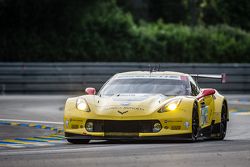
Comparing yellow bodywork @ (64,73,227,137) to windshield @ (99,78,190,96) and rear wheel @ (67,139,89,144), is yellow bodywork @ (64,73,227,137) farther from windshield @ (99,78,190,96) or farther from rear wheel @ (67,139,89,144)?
windshield @ (99,78,190,96)

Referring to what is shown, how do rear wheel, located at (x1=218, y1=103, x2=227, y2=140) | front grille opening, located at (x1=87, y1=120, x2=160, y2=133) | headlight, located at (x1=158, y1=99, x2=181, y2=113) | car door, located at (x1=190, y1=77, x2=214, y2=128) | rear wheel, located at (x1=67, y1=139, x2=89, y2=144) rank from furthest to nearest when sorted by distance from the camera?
rear wheel, located at (x1=218, y1=103, x2=227, y2=140) → car door, located at (x1=190, y1=77, x2=214, y2=128) → rear wheel, located at (x1=67, y1=139, x2=89, y2=144) → headlight, located at (x1=158, y1=99, x2=181, y2=113) → front grille opening, located at (x1=87, y1=120, x2=160, y2=133)

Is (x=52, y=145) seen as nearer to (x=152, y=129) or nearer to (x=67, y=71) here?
(x=152, y=129)

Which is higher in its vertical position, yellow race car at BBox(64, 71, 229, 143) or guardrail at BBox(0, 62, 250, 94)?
yellow race car at BBox(64, 71, 229, 143)

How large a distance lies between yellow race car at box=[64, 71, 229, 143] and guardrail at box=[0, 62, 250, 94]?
1719cm

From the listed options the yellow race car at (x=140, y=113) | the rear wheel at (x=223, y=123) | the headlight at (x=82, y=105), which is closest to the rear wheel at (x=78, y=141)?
the yellow race car at (x=140, y=113)

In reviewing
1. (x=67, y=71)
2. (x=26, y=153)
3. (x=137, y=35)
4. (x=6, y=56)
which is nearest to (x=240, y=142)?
(x=26, y=153)

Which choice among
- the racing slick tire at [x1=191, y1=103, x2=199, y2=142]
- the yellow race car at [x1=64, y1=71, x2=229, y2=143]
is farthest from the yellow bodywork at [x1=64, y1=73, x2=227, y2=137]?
the racing slick tire at [x1=191, y1=103, x2=199, y2=142]

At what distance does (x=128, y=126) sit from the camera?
13.1 m

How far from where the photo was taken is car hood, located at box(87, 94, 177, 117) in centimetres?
1312

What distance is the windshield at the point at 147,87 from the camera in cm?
1426

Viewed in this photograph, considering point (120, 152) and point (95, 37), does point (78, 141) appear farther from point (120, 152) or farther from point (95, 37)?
point (95, 37)

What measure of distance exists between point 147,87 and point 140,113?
1319 millimetres

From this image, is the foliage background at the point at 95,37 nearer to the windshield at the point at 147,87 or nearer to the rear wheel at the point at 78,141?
the windshield at the point at 147,87

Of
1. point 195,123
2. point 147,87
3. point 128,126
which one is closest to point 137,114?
point 128,126
